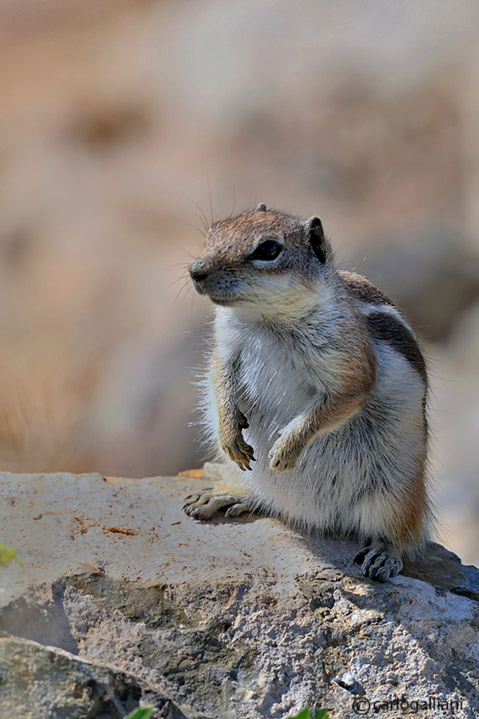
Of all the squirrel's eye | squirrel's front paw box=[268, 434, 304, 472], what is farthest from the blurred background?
the squirrel's eye

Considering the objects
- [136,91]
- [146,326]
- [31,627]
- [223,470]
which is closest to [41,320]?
[146,326]

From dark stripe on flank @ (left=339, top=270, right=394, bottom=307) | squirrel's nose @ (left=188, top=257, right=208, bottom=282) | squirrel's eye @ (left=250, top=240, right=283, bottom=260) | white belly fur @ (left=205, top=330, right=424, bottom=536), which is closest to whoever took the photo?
squirrel's nose @ (left=188, top=257, right=208, bottom=282)

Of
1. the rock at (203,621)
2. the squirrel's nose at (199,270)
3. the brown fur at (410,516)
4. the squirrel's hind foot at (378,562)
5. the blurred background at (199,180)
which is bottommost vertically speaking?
the rock at (203,621)

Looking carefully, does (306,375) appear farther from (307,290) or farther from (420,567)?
(420,567)

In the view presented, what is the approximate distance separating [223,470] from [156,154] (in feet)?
28.8

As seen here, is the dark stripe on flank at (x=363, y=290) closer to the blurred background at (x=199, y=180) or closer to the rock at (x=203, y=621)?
the rock at (x=203, y=621)

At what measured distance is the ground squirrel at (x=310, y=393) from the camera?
165 inches

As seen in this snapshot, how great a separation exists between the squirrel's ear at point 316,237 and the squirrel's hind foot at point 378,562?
1.39 meters

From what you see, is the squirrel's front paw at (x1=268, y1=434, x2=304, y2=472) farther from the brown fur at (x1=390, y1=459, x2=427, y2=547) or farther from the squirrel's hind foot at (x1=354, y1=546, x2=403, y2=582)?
the brown fur at (x1=390, y1=459, x2=427, y2=547)

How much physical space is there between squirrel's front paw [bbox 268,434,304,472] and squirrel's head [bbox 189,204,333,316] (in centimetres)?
57

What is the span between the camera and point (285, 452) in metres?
4.35

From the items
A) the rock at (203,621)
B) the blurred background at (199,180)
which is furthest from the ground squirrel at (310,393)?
the blurred background at (199,180)

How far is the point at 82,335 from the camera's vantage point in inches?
439

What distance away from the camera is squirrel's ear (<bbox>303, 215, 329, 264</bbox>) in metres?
4.40
